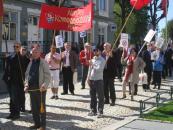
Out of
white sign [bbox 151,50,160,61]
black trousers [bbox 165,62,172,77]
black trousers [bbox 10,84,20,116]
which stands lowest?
black trousers [bbox 10,84,20,116]

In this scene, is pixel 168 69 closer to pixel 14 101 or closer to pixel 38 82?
pixel 14 101

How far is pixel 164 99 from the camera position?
1652 cm

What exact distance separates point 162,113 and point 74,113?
95.4 inches

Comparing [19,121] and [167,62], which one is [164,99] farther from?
[167,62]

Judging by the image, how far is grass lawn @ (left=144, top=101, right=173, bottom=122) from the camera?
12773 mm

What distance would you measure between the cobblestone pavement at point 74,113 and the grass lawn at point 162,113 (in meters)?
0.51

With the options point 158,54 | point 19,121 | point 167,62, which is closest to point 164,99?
point 158,54

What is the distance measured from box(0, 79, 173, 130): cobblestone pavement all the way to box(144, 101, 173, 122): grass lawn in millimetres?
514

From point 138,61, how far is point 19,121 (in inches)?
228

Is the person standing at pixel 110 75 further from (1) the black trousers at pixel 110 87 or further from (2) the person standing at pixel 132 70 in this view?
(2) the person standing at pixel 132 70

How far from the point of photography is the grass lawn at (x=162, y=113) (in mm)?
12773

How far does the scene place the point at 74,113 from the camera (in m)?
13.5

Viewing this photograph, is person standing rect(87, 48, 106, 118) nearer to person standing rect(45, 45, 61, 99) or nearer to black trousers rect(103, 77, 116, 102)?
black trousers rect(103, 77, 116, 102)

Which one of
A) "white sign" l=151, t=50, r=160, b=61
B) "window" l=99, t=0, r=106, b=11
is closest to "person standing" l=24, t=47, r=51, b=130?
"white sign" l=151, t=50, r=160, b=61
